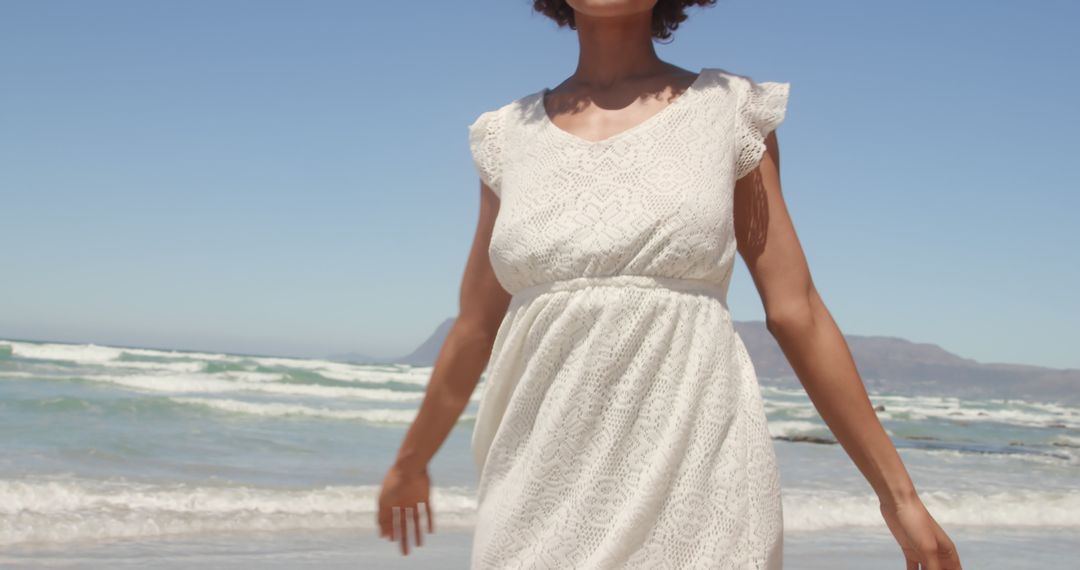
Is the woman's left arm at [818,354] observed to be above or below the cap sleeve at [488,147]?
below

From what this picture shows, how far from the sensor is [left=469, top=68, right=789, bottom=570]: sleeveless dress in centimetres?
141

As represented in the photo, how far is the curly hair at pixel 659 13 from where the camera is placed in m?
1.83

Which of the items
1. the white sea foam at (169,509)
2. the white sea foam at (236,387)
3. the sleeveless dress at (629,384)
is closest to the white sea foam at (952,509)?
the white sea foam at (169,509)

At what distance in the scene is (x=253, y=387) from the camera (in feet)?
74.6

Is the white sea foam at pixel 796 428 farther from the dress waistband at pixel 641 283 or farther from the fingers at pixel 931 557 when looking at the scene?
the dress waistband at pixel 641 283

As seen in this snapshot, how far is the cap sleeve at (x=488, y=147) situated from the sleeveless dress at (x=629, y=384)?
172 millimetres

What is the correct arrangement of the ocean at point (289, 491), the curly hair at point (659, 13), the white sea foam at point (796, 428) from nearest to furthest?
the curly hair at point (659, 13) → the ocean at point (289, 491) → the white sea foam at point (796, 428)

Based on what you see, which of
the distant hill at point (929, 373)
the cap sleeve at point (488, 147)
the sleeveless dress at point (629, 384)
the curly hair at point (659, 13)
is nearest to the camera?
the sleeveless dress at point (629, 384)

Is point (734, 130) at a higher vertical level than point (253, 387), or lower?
higher

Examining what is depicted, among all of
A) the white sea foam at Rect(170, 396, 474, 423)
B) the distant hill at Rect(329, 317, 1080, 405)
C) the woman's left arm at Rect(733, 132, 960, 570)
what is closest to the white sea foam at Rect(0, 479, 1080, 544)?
the woman's left arm at Rect(733, 132, 960, 570)

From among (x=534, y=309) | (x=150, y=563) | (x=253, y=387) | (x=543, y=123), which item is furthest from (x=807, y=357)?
(x=253, y=387)

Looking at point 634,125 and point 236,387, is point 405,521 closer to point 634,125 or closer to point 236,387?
point 634,125

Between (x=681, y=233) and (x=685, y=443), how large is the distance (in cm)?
27

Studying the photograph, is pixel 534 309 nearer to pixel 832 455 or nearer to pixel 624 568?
pixel 624 568
